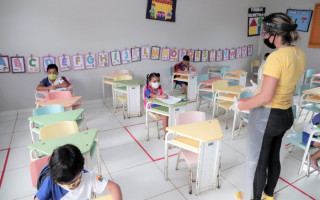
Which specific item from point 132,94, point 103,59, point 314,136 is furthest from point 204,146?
point 103,59

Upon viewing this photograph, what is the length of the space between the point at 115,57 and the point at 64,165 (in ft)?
14.0

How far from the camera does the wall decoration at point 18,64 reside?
4.14 meters

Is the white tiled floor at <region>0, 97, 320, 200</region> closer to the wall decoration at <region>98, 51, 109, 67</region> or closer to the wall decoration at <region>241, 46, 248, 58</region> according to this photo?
the wall decoration at <region>98, 51, 109, 67</region>

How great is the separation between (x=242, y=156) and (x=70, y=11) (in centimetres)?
425

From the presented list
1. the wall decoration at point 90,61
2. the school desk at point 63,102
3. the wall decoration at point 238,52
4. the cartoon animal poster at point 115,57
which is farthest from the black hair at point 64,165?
the wall decoration at point 238,52

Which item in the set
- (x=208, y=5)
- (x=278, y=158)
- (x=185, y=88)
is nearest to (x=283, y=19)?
(x=278, y=158)

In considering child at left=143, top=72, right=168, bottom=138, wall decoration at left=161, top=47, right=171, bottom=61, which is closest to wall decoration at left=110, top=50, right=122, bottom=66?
wall decoration at left=161, top=47, right=171, bottom=61

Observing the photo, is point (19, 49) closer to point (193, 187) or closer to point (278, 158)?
point (193, 187)

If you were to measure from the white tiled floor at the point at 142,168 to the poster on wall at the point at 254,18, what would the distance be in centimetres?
483

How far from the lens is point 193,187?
2229mm

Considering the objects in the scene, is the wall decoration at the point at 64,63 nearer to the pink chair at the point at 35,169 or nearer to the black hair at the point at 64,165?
the pink chair at the point at 35,169

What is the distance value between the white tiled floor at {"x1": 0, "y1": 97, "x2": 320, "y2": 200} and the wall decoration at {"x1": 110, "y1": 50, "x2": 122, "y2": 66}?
70.8 inches

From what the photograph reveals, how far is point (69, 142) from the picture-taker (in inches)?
71.0

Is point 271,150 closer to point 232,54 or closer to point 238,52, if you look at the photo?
point 232,54
